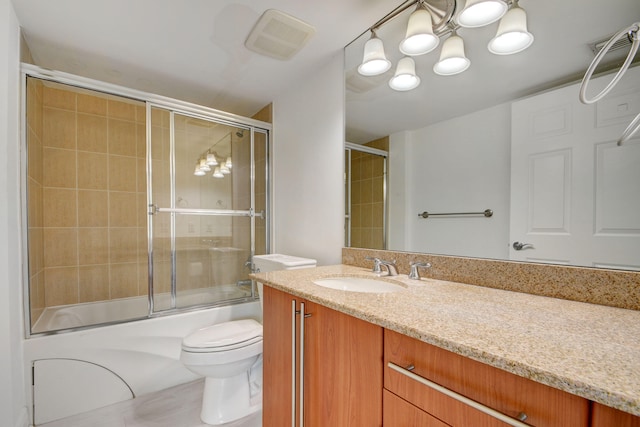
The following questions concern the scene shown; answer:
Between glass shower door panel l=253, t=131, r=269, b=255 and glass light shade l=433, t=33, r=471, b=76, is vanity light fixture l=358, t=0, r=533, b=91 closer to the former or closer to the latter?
glass light shade l=433, t=33, r=471, b=76

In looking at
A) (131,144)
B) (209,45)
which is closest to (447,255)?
(209,45)

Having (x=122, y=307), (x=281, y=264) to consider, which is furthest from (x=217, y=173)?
(x=122, y=307)

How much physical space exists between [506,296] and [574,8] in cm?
103

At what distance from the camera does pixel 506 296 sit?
3.21 feet

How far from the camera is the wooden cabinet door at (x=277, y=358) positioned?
3.90 feet

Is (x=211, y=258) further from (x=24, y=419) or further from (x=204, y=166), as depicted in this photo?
(x=24, y=419)

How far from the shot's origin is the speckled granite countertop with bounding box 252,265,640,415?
47 centimetres

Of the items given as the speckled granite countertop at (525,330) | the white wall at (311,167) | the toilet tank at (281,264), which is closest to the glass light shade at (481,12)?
the white wall at (311,167)

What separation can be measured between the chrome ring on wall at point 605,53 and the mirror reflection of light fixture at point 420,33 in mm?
601

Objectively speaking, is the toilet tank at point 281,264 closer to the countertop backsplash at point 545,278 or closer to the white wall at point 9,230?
the countertop backsplash at point 545,278

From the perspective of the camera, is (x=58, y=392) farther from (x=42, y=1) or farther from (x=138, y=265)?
(x=42, y=1)

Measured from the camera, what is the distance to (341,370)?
0.93 m

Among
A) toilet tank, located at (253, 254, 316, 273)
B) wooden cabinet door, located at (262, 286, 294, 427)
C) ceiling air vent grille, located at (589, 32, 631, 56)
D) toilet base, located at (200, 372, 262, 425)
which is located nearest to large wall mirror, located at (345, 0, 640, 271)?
ceiling air vent grille, located at (589, 32, 631, 56)

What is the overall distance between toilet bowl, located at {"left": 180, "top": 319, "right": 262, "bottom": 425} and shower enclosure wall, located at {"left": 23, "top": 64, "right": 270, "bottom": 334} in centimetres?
65
